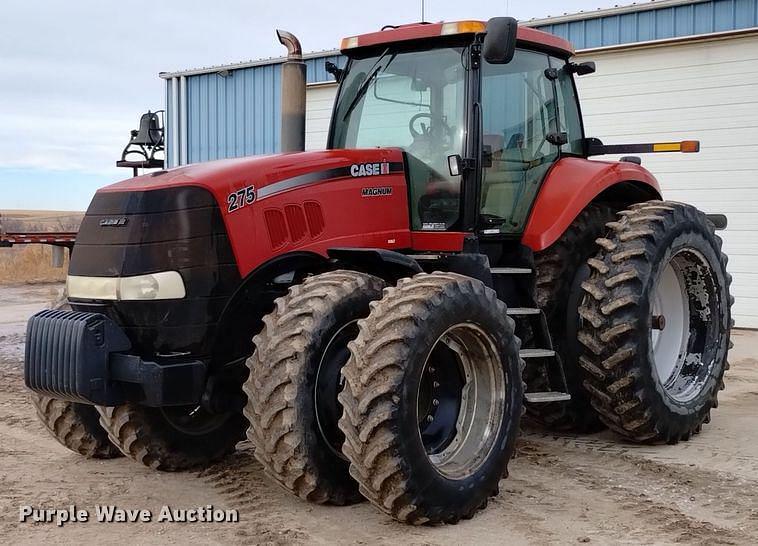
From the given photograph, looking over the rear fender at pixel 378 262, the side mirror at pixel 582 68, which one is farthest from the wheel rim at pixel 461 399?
the side mirror at pixel 582 68

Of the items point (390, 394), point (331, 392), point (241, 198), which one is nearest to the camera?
point (390, 394)

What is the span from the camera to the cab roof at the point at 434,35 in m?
5.39

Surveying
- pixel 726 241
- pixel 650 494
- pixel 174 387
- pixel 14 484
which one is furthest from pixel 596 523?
pixel 726 241

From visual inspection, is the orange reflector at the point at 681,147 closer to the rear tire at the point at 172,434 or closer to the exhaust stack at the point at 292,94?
the exhaust stack at the point at 292,94

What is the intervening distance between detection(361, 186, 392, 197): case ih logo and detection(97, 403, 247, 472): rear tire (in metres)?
1.52

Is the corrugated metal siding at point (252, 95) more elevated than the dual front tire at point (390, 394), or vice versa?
the corrugated metal siding at point (252, 95)

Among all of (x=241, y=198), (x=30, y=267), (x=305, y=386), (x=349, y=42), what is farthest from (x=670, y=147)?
(x=30, y=267)

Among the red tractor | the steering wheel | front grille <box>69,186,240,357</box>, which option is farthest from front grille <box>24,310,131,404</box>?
the steering wheel

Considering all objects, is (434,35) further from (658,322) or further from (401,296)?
(658,322)

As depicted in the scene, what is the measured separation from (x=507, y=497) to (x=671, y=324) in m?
2.37

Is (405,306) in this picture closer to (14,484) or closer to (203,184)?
(203,184)

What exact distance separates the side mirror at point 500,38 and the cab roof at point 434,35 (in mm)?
434

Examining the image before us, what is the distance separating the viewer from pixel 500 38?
4883 mm

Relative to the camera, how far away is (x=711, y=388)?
20.5ft
